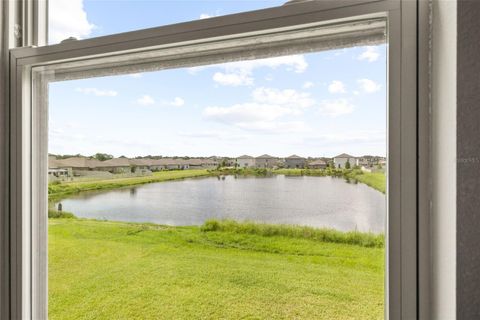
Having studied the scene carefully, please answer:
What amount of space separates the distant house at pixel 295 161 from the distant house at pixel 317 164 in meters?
0.02

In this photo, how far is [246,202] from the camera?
0.98 meters

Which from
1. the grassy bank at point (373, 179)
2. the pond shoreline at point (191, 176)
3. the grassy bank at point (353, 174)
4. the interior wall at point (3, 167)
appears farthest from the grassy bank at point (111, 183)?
the grassy bank at point (373, 179)

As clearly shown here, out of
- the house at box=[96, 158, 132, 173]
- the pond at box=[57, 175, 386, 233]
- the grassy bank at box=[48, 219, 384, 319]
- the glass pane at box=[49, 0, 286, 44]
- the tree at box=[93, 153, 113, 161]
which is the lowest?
the grassy bank at box=[48, 219, 384, 319]

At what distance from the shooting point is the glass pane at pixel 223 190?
88 cm

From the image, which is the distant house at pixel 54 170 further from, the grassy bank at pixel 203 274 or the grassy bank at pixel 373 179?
the grassy bank at pixel 373 179

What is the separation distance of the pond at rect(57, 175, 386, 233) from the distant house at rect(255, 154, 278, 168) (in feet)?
0.11

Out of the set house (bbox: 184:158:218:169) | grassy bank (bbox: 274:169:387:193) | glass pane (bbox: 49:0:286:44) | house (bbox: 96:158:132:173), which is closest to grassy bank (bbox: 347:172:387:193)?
grassy bank (bbox: 274:169:387:193)

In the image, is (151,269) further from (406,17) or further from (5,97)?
(406,17)

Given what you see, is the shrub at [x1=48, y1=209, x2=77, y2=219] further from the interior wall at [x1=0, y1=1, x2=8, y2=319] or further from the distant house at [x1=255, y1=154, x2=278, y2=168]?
the distant house at [x1=255, y1=154, x2=278, y2=168]

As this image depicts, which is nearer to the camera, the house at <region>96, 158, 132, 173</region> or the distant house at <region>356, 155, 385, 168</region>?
the distant house at <region>356, 155, 385, 168</region>

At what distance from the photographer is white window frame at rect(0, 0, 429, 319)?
74 centimetres
